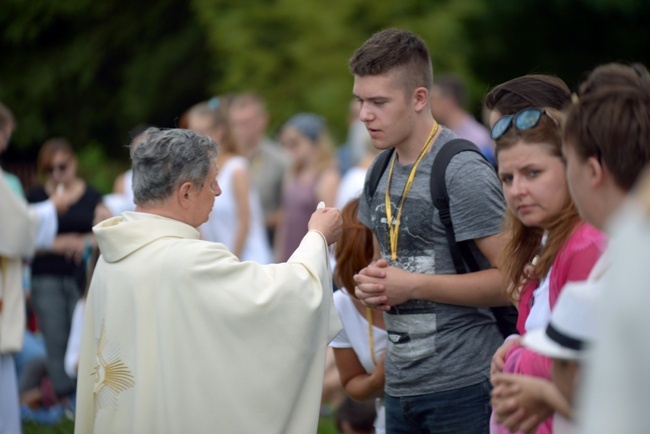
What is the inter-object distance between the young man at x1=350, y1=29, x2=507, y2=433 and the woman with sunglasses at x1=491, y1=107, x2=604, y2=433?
1.10ft

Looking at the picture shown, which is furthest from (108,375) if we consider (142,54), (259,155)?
(142,54)

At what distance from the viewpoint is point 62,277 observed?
31.3 ft

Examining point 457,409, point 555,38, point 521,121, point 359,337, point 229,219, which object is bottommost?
point 457,409

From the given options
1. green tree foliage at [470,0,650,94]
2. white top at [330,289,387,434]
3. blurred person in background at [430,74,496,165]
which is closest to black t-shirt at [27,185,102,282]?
blurred person in background at [430,74,496,165]

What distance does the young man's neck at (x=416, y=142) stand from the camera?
4.36m

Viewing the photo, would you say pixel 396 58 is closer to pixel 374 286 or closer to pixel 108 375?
pixel 374 286

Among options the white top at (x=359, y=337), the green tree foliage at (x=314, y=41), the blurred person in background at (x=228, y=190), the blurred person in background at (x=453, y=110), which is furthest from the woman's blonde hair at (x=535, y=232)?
the green tree foliage at (x=314, y=41)

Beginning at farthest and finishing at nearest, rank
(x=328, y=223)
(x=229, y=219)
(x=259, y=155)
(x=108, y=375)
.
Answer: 1. (x=259, y=155)
2. (x=229, y=219)
3. (x=328, y=223)
4. (x=108, y=375)

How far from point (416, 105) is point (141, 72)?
15233mm

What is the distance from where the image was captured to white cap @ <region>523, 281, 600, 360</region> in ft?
8.70

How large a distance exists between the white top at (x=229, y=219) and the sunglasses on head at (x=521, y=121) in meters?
4.74

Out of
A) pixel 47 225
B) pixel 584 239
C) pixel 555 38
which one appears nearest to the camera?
pixel 584 239

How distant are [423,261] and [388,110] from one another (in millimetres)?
614

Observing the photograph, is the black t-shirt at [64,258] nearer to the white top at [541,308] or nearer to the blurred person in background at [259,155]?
the blurred person in background at [259,155]
